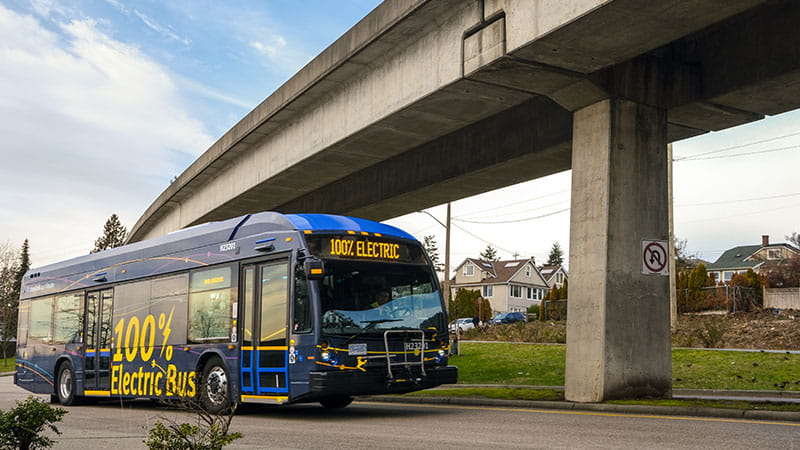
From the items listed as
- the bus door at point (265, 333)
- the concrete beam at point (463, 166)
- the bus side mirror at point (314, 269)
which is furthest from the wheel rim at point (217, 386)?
the concrete beam at point (463, 166)

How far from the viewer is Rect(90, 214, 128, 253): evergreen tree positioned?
395 ft

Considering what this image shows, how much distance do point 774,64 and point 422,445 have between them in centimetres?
900

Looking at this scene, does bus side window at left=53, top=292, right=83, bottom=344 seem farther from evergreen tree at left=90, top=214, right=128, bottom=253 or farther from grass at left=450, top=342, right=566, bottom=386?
evergreen tree at left=90, top=214, right=128, bottom=253

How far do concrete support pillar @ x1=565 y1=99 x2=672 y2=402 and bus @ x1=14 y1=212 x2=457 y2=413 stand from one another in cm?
276

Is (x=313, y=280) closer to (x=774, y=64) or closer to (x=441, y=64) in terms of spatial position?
(x=441, y=64)

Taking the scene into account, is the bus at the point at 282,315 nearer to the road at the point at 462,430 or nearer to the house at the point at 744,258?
the road at the point at 462,430

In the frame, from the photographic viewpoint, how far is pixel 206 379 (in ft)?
47.6

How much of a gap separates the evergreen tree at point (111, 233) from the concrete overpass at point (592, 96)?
353 feet

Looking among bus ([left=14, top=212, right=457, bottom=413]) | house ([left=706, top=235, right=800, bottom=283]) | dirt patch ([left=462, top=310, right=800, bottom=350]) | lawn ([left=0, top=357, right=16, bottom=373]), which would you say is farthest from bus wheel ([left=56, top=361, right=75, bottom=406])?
house ([left=706, top=235, right=800, bottom=283])

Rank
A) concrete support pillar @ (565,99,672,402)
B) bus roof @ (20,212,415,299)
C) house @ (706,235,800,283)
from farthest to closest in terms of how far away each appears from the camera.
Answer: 1. house @ (706,235,800,283)
2. concrete support pillar @ (565,99,672,402)
3. bus roof @ (20,212,415,299)

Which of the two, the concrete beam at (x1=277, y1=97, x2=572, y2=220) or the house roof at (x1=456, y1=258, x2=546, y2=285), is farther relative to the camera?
the house roof at (x1=456, y1=258, x2=546, y2=285)

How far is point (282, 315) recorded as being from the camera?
13.0 metres

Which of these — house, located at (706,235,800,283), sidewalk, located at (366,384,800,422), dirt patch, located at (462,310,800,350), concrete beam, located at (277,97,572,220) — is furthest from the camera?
house, located at (706,235,800,283)

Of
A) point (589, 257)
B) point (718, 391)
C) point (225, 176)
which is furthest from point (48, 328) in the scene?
point (718, 391)
